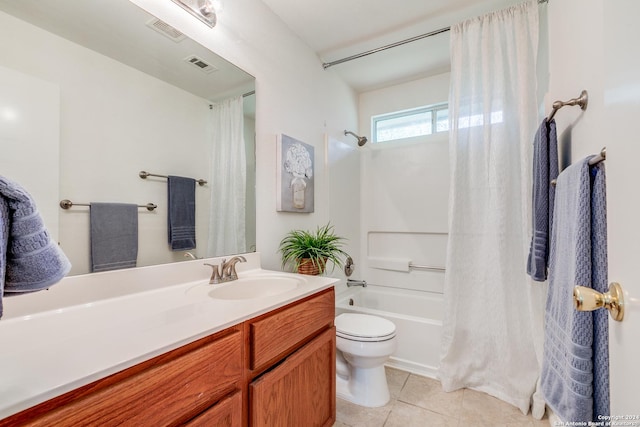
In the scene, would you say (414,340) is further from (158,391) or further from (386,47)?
(386,47)

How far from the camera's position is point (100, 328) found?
77 cm

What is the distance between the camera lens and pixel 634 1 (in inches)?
15.1

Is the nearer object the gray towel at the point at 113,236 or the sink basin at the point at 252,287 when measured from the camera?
the gray towel at the point at 113,236

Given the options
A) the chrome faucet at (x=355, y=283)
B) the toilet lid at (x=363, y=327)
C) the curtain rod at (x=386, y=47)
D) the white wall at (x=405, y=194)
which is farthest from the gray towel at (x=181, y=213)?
the white wall at (x=405, y=194)

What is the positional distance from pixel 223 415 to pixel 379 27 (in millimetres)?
2390

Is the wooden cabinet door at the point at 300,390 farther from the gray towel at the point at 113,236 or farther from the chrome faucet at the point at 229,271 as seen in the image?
the gray towel at the point at 113,236

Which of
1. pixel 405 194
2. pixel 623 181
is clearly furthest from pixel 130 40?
pixel 405 194

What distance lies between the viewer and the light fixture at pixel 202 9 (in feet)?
4.29

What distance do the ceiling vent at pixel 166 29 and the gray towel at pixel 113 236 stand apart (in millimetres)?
801

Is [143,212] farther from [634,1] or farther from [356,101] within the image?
[356,101]

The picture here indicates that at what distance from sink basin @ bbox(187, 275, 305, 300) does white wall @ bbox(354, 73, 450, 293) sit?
1570 millimetres

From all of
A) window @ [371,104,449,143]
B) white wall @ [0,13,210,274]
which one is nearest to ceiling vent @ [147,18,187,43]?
white wall @ [0,13,210,274]

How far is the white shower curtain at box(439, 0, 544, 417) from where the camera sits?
168 centimetres

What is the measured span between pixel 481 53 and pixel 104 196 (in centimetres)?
229
